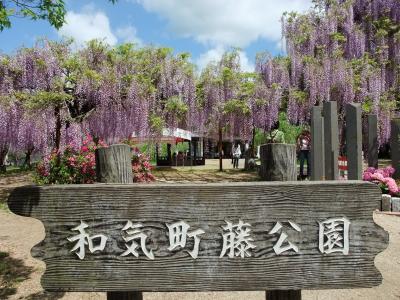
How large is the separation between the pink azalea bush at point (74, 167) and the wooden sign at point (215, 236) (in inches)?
302

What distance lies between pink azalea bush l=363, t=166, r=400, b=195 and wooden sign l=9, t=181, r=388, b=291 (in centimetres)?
713

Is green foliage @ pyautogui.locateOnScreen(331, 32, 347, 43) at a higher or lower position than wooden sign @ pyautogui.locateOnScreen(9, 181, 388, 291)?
higher

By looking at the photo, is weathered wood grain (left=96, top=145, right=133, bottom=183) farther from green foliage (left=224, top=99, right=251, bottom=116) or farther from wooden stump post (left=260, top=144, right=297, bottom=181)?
green foliage (left=224, top=99, right=251, bottom=116)

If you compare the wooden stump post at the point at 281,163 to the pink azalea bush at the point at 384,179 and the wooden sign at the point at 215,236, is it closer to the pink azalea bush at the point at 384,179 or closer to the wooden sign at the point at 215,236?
the wooden sign at the point at 215,236

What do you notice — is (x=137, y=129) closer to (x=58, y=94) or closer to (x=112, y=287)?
(x=58, y=94)

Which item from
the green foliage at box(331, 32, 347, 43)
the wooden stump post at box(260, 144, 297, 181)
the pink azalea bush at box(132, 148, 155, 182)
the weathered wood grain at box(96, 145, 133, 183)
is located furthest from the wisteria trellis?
the wooden stump post at box(260, 144, 297, 181)

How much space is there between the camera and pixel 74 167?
32.6ft

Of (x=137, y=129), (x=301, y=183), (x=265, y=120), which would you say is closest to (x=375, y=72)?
(x=265, y=120)

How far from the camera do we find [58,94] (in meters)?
11.1

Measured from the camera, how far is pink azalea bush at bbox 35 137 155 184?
9.68 metres

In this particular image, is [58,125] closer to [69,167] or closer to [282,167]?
[69,167]

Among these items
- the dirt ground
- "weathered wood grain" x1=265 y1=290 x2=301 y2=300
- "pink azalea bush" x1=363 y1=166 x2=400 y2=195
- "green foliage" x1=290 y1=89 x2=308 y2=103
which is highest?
"green foliage" x1=290 y1=89 x2=308 y2=103

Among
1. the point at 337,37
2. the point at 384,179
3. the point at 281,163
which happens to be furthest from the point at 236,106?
A: the point at 281,163

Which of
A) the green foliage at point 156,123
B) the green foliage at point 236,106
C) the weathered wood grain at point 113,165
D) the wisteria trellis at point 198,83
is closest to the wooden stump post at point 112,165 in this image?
the weathered wood grain at point 113,165
